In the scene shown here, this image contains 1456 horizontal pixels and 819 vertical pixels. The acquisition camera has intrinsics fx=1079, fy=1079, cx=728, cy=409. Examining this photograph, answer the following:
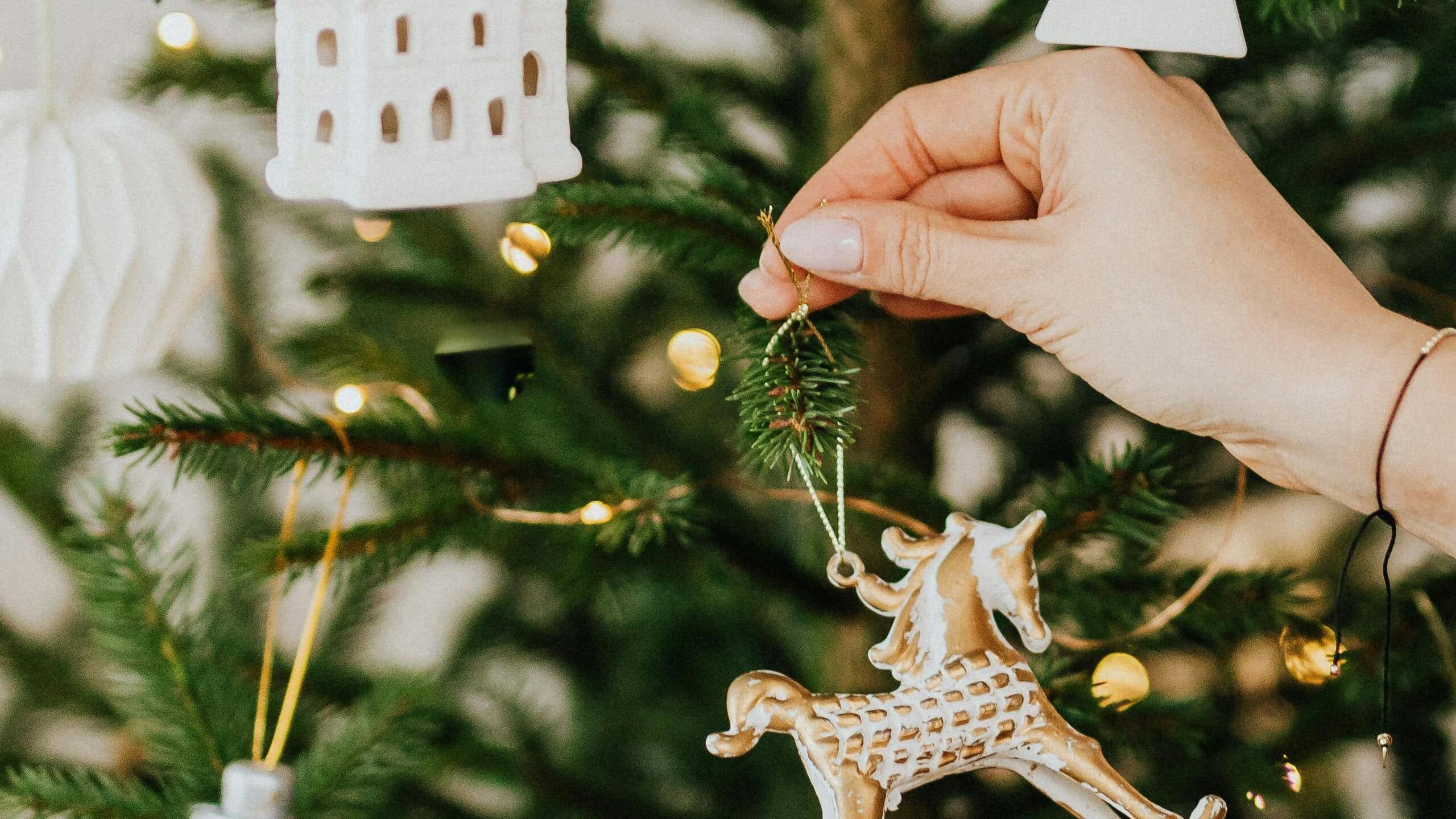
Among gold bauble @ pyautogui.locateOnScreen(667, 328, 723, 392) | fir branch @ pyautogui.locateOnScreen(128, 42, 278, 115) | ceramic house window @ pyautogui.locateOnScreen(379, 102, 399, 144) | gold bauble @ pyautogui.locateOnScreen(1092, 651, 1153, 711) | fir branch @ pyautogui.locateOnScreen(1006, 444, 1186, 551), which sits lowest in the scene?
gold bauble @ pyautogui.locateOnScreen(1092, 651, 1153, 711)

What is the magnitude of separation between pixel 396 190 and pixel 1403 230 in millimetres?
788

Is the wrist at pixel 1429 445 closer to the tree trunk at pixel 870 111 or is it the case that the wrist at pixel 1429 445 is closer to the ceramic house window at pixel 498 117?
the tree trunk at pixel 870 111

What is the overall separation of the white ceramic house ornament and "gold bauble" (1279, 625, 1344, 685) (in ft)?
1.74

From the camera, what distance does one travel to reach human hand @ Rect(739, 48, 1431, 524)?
1.65ft

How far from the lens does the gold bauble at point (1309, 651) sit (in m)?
0.66

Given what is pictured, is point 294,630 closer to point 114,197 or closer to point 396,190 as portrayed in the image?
point 114,197

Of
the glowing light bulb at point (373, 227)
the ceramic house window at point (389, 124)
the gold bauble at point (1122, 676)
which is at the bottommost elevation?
the gold bauble at point (1122, 676)

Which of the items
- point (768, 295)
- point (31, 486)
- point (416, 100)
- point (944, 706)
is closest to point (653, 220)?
point (768, 295)

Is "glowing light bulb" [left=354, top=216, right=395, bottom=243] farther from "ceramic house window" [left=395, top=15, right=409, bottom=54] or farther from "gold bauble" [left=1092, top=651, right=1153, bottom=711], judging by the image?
"gold bauble" [left=1092, top=651, right=1153, bottom=711]

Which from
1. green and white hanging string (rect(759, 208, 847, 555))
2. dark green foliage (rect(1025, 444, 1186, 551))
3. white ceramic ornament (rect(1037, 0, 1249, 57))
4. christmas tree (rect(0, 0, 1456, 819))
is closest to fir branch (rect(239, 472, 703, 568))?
christmas tree (rect(0, 0, 1456, 819))

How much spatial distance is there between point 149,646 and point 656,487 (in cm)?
31

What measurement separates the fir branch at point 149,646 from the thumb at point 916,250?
0.43 metres

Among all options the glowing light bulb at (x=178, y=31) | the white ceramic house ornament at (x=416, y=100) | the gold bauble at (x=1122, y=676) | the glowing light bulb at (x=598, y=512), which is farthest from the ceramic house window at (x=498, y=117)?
the gold bauble at (x=1122, y=676)

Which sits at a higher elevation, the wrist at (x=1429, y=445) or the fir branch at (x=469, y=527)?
the wrist at (x=1429, y=445)
